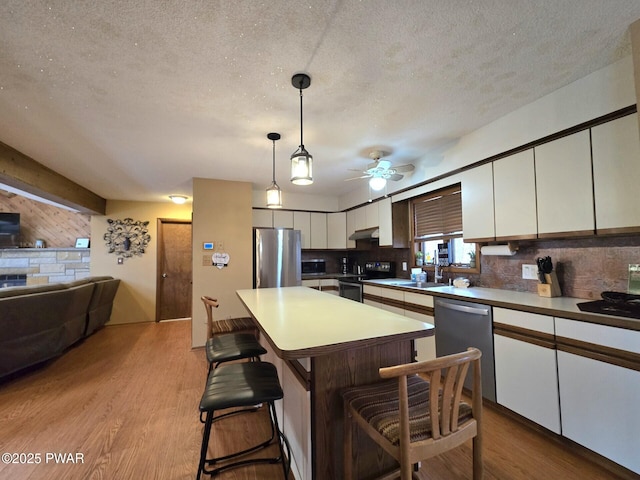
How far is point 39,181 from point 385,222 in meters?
4.35

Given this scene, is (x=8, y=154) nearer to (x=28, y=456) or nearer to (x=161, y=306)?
(x=28, y=456)

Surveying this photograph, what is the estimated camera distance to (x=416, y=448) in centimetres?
99

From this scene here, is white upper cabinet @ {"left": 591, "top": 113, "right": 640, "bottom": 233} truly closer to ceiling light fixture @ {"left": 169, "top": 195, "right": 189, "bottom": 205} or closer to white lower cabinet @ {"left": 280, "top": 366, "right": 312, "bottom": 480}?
white lower cabinet @ {"left": 280, "top": 366, "right": 312, "bottom": 480}

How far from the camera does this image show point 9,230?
524cm

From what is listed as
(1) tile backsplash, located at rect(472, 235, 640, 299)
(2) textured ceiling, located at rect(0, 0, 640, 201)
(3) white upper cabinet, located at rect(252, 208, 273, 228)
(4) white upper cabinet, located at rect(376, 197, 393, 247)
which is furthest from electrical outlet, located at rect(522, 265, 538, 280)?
(3) white upper cabinet, located at rect(252, 208, 273, 228)

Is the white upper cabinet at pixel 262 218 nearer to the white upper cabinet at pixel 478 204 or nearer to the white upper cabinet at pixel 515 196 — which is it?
the white upper cabinet at pixel 478 204

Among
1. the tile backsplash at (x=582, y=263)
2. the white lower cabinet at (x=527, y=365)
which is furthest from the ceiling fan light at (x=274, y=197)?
the tile backsplash at (x=582, y=263)

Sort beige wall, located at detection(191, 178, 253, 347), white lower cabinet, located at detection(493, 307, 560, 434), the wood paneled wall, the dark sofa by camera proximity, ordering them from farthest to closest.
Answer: the wood paneled wall, beige wall, located at detection(191, 178, 253, 347), the dark sofa, white lower cabinet, located at detection(493, 307, 560, 434)

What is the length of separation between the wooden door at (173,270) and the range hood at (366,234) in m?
3.54

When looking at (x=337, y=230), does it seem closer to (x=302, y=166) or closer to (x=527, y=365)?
(x=302, y=166)

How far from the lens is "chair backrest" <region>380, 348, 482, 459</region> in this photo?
0.96m

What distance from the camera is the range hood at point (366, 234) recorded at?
4.22m

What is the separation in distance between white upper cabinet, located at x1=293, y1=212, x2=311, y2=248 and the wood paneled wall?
4.47 meters

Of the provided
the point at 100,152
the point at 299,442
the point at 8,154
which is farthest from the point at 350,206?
the point at 8,154
